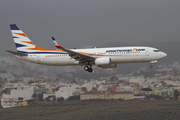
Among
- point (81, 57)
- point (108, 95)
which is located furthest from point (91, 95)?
point (81, 57)

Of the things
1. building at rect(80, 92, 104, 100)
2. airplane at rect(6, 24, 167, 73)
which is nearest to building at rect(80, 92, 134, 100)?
building at rect(80, 92, 104, 100)

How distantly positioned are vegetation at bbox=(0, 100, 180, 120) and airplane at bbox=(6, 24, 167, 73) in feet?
248

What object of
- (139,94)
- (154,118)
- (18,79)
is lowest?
(154,118)

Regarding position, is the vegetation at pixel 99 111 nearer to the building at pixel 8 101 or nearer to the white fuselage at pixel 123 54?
the building at pixel 8 101

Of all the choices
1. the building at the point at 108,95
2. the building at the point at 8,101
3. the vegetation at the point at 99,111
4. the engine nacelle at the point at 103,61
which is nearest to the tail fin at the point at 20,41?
the engine nacelle at the point at 103,61

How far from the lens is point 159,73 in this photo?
184500 millimetres

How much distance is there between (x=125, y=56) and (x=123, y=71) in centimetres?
15926

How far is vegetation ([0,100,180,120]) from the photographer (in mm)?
114188

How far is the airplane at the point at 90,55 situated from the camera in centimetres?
3903

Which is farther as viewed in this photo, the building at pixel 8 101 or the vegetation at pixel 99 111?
the building at pixel 8 101

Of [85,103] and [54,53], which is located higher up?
[54,53]

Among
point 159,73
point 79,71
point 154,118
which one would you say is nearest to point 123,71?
point 159,73

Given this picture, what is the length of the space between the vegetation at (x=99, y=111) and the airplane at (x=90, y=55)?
75.5 m

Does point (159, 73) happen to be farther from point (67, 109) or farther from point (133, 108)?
point (67, 109)
